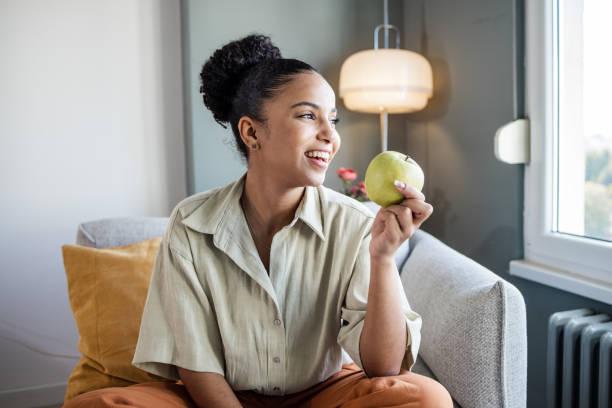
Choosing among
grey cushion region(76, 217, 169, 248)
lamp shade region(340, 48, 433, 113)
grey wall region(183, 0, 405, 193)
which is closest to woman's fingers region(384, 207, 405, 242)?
grey cushion region(76, 217, 169, 248)

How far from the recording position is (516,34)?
1.69 metres

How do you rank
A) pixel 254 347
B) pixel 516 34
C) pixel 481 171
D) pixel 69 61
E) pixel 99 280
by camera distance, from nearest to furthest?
1. pixel 254 347
2. pixel 99 280
3. pixel 516 34
4. pixel 481 171
5. pixel 69 61

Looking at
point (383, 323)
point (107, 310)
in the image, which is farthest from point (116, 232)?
point (383, 323)

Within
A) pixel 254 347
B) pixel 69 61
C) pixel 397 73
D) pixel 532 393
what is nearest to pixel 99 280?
pixel 254 347

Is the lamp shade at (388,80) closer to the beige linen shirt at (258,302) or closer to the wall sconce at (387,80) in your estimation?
the wall sconce at (387,80)

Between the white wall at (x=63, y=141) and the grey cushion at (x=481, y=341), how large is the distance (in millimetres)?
1589

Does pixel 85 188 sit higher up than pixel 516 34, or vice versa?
pixel 516 34

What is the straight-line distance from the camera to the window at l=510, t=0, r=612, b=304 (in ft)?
4.86

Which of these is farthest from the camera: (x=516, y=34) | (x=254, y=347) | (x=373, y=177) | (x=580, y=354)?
(x=516, y=34)

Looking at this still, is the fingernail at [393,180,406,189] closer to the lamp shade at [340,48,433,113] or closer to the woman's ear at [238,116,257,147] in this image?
the woman's ear at [238,116,257,147]

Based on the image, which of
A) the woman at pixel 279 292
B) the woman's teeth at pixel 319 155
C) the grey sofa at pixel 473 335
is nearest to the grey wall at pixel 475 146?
the grey sofa at pixel 473 335

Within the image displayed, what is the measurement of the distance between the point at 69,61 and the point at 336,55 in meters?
1.23

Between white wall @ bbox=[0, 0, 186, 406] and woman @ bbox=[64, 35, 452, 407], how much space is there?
4.11 feet

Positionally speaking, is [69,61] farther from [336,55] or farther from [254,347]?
[254,347]
